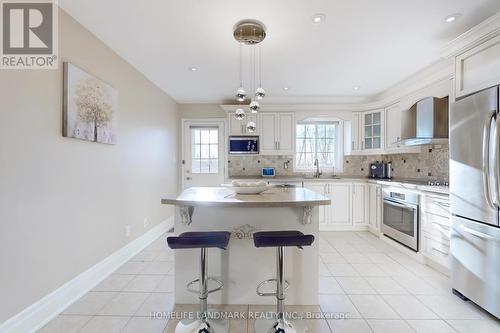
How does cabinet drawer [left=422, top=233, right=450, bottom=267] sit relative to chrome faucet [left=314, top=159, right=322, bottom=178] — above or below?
below

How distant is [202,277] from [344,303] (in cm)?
135

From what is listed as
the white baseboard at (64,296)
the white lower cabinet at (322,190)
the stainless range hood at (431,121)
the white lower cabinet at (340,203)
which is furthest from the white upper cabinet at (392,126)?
the white baseboard at (64,296)

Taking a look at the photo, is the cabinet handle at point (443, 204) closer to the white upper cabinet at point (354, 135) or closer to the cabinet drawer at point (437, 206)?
the cabinet drawer at point (437, 206)

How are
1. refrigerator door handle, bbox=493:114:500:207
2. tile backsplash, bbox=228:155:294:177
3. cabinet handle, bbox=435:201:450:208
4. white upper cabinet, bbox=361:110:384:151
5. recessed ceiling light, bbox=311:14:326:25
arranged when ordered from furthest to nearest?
tile backsplash, bbox=228:155:294:177
white upper cabinet, bbox=361:110:384:151
cabinet handle, bbox=435:201:450:208
recessed ceiling light, bbox=311:14:326:25
refrigerator door handle, bbox=493:114:500:207

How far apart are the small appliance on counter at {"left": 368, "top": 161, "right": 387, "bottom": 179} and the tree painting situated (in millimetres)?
4464

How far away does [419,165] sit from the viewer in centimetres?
412

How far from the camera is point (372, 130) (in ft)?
15.6

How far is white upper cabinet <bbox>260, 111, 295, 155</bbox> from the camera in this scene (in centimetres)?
507

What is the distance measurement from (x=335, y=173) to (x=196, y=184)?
2.95 meters

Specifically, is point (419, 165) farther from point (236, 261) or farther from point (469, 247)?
point (236, 261)

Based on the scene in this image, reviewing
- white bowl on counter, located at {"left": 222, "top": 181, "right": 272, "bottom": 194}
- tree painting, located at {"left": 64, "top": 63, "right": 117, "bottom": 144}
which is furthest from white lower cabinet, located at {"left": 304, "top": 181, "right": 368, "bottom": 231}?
tree painting, located at {"left": 64, "top": 63, "right": 117, "bottom": 144}

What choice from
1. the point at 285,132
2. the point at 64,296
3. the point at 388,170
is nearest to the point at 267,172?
the point at 285,132

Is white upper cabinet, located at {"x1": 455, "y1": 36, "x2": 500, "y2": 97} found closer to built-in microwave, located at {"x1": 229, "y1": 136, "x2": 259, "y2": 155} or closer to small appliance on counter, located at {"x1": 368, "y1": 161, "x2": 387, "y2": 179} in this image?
small appliance on counter, located at {"x1": 368, "y1": 161, "x2": 387, "y2": 179}

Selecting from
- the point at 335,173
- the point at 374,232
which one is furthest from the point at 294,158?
the point at 374,232
